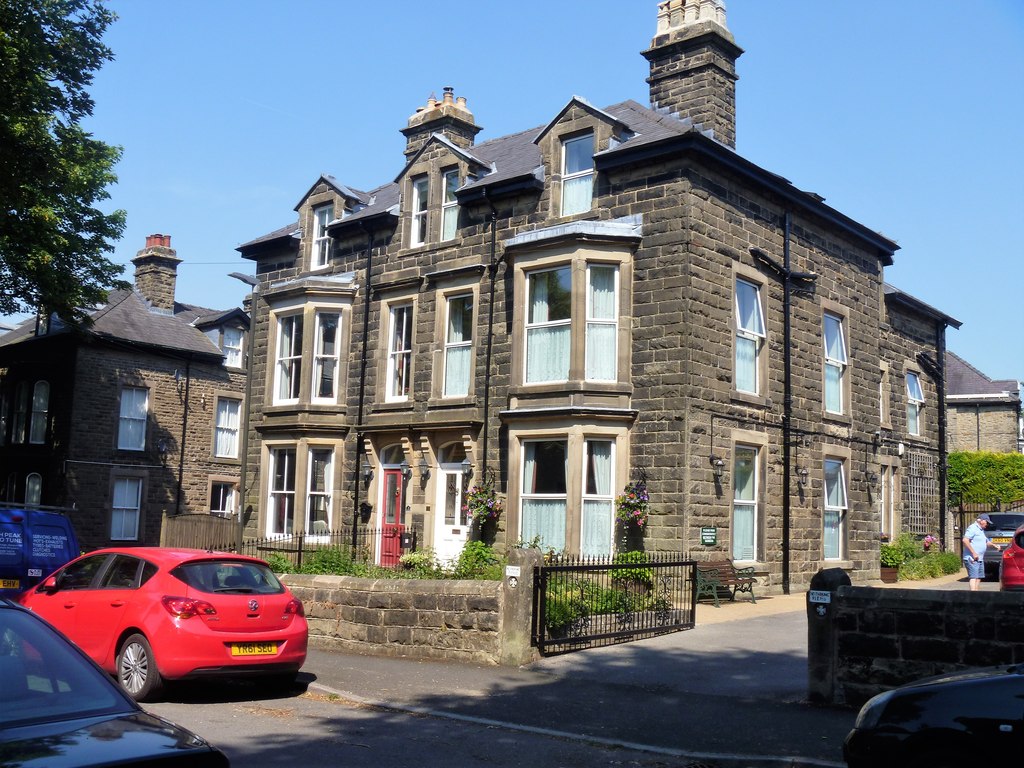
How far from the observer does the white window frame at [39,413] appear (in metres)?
34.1

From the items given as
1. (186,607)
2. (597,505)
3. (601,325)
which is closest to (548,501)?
(597,505)

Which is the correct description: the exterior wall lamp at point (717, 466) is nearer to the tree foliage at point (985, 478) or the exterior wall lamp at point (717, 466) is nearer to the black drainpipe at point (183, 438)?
the tree foliage at point (985, 478)

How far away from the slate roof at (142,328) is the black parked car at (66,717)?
30194mm

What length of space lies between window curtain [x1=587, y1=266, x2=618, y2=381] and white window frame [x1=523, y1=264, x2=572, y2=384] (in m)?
0.41

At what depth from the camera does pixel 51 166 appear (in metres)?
21.8

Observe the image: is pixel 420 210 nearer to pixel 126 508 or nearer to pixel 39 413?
pixel 126 508

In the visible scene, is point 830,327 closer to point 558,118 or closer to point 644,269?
point 644,269

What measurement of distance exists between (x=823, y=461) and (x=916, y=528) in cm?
754

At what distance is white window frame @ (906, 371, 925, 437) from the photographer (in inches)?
1134

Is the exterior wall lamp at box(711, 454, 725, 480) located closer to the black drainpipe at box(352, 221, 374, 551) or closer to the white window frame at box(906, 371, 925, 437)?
the black drainpipe at box(352, 221, 374, 551)

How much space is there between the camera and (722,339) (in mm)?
18922

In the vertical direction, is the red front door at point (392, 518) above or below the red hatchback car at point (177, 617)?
above

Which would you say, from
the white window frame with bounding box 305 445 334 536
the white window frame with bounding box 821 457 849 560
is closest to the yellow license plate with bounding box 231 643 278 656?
the white window frame with bounding box 305 445 334 536

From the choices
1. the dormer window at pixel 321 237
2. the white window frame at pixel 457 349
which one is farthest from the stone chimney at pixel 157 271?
the white window frame at pixel 457 349
